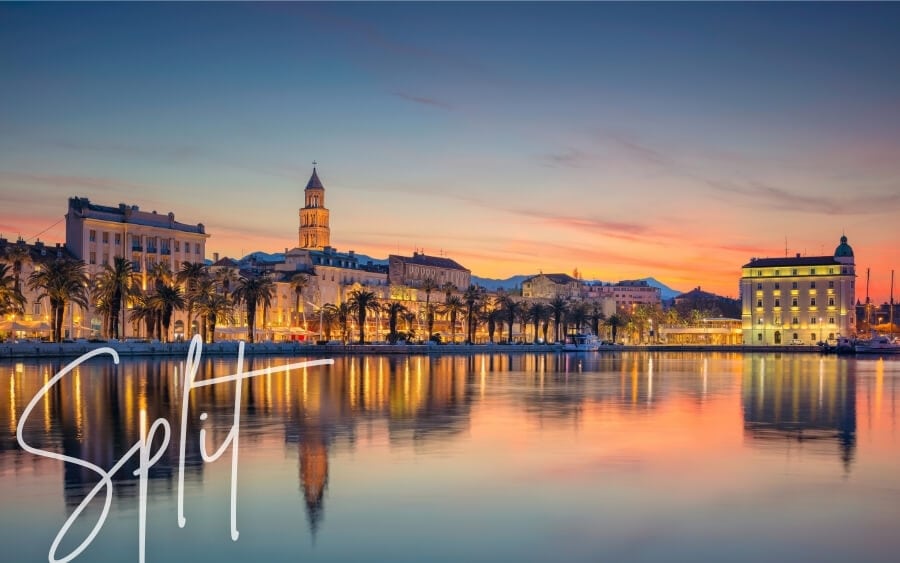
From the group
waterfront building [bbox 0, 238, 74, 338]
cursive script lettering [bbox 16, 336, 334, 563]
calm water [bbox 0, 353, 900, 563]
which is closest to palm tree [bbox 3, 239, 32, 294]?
waterfront building [bbox 0, 238, 74, 338]

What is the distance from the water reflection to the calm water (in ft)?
0.63

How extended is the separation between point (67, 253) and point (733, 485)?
119 m

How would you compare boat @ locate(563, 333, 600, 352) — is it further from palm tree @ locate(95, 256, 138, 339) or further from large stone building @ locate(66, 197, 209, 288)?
palm tree @ locate(95, 256, 138, 339)

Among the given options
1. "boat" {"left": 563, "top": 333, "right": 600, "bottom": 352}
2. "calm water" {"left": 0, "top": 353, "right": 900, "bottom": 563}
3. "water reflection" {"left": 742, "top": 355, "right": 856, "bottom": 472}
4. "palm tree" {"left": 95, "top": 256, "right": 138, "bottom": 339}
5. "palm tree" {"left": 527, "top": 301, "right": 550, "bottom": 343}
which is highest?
"palm tree" {"left": 95, "top": 256, "right": 138, "bottom": 339}

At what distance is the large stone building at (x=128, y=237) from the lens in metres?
127

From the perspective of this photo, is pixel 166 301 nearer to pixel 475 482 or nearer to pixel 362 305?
pixel 362 305

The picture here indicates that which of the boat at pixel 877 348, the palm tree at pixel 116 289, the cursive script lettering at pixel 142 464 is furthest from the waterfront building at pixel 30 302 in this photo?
the boat at pixel 877 348

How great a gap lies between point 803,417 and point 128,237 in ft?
363

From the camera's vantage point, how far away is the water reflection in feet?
102

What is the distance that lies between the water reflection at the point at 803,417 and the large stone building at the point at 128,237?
93.0 m

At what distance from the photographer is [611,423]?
36906 millimetres

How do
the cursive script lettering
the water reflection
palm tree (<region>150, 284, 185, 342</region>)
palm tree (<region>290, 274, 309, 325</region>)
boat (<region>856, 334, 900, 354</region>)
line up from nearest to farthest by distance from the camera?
1. the cursive script lettering
2. the water reflection
3. palm tree (<region>150, 284, 185, 342</region>)
4. palm tree (<region>290, 274, 309, 325</region>)
5. boat (<region>856, 334, 900, 354</region>)

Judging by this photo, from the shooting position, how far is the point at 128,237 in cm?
13238

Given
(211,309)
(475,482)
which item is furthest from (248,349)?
(475,482)
